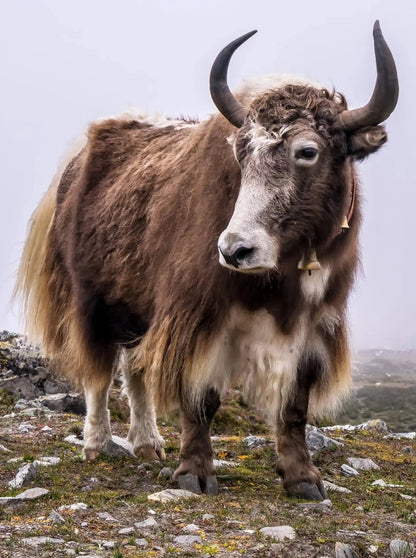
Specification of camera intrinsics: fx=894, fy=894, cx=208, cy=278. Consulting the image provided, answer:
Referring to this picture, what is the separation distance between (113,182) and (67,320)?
56.2 inches

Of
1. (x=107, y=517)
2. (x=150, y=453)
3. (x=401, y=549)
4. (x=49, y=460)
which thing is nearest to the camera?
(x=401, y=549)

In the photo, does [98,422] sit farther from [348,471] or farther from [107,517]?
[107,517]

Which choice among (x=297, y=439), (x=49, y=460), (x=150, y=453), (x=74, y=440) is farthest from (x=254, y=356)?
(x=74, y=440)

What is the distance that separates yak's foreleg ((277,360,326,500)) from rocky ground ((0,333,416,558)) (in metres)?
0.17

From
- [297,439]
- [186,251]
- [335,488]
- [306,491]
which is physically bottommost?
[335,488]

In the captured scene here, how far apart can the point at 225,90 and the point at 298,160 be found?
80 cm

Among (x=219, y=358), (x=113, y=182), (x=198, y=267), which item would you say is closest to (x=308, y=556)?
(x=219, y=358)

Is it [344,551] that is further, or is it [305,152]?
[305,152]

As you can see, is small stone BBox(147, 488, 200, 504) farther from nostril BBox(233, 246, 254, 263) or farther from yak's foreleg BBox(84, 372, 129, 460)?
yak's foreleg BBox(84, 372, 129, 460)

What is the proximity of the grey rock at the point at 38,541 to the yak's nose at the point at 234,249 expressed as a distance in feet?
5.89

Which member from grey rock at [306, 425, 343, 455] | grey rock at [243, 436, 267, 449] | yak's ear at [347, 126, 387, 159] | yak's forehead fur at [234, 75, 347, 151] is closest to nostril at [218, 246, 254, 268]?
yak's forehead fur at [234, 75, 347, 151]

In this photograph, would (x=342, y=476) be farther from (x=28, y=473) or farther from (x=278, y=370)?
(x=28, y=473)

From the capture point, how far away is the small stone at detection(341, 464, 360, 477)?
747 centimetres

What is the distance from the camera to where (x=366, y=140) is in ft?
18.4
